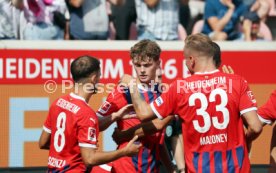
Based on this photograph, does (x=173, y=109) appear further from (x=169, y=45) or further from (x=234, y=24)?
(x=234, y=24)

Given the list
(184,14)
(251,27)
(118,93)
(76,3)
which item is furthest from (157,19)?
(118,93)

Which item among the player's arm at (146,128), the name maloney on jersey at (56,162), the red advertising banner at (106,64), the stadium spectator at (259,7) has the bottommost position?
the name maloney on jersey at (56,162)

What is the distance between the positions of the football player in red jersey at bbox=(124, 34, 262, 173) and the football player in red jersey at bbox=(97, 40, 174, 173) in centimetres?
72

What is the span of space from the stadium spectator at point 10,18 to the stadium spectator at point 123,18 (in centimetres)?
132

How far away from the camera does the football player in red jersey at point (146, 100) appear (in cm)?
671

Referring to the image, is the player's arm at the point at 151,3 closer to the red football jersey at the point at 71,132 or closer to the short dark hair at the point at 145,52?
the short dark hair at the point at 145,52

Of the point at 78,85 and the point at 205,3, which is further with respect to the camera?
the point at 205,3

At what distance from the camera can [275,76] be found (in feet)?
29.4

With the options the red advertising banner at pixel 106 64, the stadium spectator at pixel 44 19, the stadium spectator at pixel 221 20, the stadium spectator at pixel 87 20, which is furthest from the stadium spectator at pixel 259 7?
the stadium spectator at pixel 44 19

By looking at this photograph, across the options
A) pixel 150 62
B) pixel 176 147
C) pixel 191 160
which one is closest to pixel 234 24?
pixel 176 147

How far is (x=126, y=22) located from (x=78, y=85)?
389 cm

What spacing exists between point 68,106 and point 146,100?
881mm

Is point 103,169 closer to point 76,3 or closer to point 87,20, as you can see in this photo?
point 87,20

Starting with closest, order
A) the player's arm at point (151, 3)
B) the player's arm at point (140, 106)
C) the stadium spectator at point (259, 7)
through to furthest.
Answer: the player's arm at point (140, 106)
the player's arm at point (151, 3)
the stadium spectator at point (259, 7)
